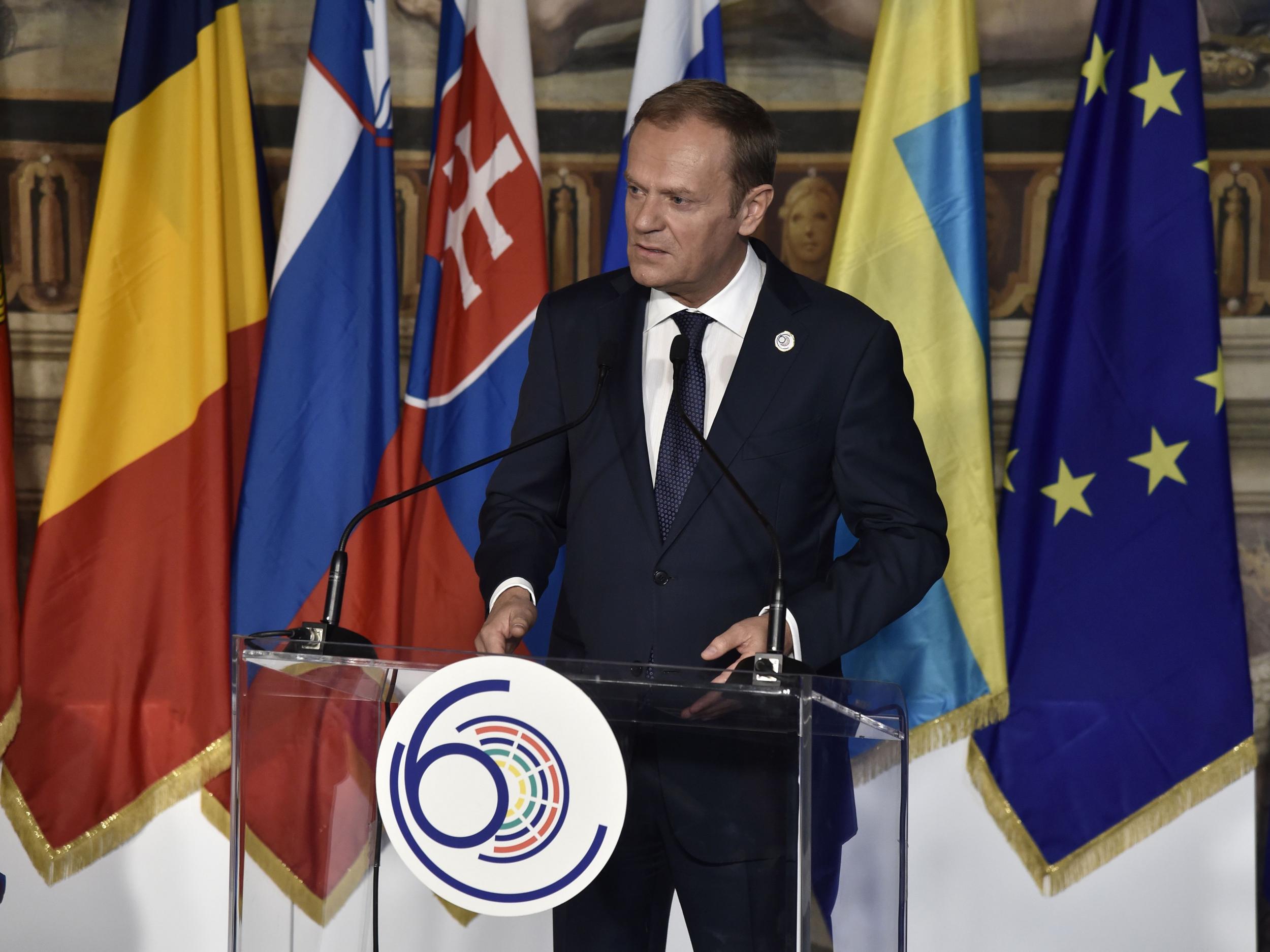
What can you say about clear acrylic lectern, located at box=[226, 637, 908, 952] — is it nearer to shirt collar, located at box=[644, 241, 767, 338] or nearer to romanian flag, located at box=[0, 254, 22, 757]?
shirt collar, located at box=[644, 241, 767, 338]

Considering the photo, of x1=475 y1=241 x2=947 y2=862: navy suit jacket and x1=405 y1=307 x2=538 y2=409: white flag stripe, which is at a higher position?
x1=405 y1=307 x2=538 y2=409: white flag stripe

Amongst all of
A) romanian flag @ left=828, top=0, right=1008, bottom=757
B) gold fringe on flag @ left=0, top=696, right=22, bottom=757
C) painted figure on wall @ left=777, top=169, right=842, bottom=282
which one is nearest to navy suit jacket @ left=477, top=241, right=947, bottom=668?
romanian flag @ left=828, top=0, right=1008, bottom=757

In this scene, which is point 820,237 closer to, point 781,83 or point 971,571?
point 781,83

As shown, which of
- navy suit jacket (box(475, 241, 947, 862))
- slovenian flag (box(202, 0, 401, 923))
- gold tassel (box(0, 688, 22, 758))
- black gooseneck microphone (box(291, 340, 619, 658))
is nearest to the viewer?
black gooseneck microphone (box(291, 340, 619, 658))

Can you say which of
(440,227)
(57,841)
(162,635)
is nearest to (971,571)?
(440,227)

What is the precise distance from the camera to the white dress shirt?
1.78 meters

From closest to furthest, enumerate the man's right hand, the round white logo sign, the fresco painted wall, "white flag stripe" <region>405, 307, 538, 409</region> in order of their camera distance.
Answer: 1. the round white logo sign
2. the man's right hand
3. "white flag stripe" <region>405, 307, 538, 409</region>
4. the fresco painted wall

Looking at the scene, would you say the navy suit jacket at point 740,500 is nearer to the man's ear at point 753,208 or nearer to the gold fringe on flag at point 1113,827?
the man's ear at point 753,208

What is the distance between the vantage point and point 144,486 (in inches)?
113

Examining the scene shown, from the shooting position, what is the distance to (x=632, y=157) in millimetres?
1782

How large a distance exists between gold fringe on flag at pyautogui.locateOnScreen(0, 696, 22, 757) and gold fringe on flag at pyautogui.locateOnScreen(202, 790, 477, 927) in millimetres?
1771

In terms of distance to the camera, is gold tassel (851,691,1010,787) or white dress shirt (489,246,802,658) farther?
gold tassel (851,691,1010,787)

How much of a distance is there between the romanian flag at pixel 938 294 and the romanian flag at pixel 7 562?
1.81 meters

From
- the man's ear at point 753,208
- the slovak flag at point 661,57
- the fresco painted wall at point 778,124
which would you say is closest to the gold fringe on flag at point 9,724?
the fresco painted wall at point 778,124
